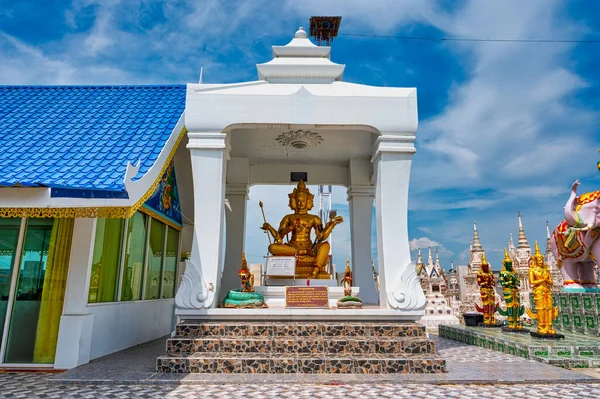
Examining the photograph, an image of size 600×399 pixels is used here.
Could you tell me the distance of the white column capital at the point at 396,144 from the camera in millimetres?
6676

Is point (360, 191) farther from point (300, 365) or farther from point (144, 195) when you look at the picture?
point (144, 195)

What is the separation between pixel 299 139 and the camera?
353 inches

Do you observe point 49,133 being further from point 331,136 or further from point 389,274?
point 389,274

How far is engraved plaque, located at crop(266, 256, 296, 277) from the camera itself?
26.4ft

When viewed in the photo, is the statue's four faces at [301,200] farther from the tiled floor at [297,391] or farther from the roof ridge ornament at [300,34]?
the tiled floor at [297,391]

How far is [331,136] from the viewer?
28.6 ft

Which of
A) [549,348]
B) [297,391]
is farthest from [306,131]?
[549,348]

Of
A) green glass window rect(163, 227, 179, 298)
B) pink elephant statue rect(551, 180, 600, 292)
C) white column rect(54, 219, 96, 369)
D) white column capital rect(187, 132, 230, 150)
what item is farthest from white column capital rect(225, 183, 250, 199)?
pink elephant statue rect(551, 180, 600, 292)

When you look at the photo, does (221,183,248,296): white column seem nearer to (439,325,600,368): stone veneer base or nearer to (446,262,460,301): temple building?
(439,325,600,368): stone veneer base

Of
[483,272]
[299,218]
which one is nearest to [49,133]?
[299,218]

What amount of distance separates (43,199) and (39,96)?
5.18m

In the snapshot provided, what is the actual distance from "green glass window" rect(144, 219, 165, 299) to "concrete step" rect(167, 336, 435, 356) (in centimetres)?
336

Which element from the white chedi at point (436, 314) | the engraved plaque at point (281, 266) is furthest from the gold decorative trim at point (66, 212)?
the white chedi at point (436, 314)

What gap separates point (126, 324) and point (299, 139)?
5.08m
